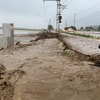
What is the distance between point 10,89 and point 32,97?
88 centimetres

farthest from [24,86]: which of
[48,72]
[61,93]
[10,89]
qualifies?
[48,72]

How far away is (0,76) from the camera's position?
28.4 feet

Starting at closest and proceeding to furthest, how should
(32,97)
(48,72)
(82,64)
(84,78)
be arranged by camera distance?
1. (32,97)
2. (84,78)
3. (48,72)
4. (82,64)

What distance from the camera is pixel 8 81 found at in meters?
8.05

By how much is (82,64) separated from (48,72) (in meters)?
1.98


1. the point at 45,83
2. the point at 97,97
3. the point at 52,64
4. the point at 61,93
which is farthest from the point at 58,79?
the point at 52,64

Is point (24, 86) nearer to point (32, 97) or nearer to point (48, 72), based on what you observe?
point (32, 97)

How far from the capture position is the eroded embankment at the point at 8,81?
275 inches

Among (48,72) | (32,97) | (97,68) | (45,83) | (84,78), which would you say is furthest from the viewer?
(97,68)

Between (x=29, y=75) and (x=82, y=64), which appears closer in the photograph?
(x=29, y=75)

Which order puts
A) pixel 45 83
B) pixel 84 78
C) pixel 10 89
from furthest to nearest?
pixel 84 78 < pixel 45 83 < pixel 10 89

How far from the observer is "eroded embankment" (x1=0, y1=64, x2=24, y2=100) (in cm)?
699

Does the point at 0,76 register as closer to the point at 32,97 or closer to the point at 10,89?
the point at 10,89

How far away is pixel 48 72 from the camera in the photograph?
365 inches
